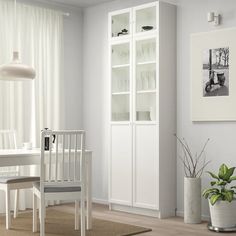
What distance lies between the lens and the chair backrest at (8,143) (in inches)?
230

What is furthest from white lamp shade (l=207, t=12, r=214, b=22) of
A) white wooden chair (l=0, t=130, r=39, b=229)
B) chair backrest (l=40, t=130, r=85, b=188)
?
white wooden chair (l=0, t=130, r=39, b=229)

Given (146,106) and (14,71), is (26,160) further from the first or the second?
(146,106)

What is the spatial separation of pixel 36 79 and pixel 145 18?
5.41 feet

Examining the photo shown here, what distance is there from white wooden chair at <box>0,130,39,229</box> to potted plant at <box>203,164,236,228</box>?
1.85m

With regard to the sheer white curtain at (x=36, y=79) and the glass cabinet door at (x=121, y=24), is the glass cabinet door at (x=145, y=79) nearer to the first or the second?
the glass cabinet door at (x=121, y=24)

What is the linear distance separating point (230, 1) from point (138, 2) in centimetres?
140

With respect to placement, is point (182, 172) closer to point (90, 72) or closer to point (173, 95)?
point (173, 95)

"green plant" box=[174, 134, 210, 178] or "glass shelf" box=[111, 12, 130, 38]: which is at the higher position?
"glass shelf" box=[111, 12, 130, 38]

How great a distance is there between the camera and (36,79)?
21.8ft

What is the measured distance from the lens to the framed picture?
543 cm

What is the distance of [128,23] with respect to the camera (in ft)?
20.5

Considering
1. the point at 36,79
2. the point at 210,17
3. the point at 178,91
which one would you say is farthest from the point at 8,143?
the point at 210,17

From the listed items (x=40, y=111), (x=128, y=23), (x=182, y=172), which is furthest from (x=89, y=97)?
(x=182, y=172)

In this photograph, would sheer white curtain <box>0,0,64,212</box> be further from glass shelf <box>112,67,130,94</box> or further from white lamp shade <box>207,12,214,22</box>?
white lamp shade <box>207,12,214,22</box>
